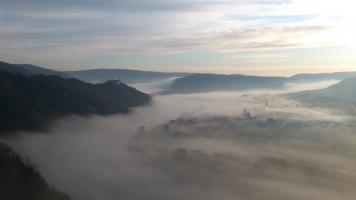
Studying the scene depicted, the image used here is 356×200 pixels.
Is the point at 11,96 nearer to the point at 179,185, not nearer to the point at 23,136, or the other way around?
the point at 23,136

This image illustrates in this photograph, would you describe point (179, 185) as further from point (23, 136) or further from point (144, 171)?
point (23, 136)

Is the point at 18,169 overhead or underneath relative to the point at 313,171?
overhead

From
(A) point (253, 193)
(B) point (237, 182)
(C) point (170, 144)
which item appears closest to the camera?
(A) point (253, 193)

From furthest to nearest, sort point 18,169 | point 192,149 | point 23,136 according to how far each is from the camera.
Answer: point 192,149, point 23,136, point 18,169

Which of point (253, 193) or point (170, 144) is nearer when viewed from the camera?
point (253, 193)

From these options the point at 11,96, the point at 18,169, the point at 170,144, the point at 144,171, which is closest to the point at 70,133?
the point at 11,96

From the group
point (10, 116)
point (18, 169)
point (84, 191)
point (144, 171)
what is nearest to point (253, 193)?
point (144, 171)
